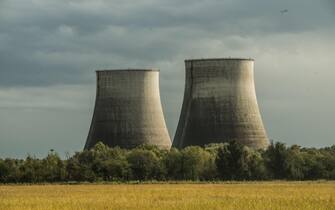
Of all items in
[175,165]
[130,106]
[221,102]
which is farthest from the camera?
[175,165]

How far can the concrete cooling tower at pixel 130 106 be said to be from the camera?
37500mm

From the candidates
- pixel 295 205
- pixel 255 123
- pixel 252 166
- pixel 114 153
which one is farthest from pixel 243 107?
pixel 295 205

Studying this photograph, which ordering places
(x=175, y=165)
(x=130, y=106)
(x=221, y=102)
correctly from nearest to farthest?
(x=221, y=102)
(x=130, y=106)
(x=175, y=165)

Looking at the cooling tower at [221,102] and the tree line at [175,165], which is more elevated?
the cooling tower at [221,102]

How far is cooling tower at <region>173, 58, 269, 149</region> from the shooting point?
36406 mm

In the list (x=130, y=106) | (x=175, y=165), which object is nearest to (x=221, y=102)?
(x=130, y=106)

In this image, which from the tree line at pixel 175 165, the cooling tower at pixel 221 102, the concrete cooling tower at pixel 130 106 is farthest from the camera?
the tree line at pixel 175 165

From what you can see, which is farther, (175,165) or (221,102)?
(175,165)

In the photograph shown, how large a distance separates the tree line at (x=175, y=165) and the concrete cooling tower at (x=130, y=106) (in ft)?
4.05

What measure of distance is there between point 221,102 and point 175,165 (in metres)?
5.56

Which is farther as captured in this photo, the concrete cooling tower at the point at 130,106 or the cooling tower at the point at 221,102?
the concrete cooling tower at the point at 130,106

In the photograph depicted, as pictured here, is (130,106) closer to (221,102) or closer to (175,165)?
(221,102)

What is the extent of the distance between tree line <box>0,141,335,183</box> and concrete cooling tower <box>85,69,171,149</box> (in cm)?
124

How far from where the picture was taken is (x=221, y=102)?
36688mm
